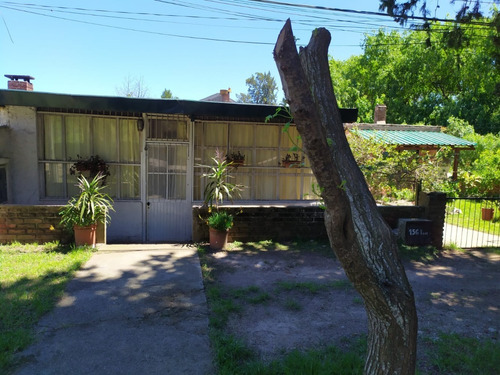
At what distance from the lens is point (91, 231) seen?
6930mm

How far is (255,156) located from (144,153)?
2.57 m

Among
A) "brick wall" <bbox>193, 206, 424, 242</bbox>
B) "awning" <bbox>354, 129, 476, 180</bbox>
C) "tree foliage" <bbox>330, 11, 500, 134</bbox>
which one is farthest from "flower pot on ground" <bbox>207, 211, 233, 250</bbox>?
"tree foliage" <bbox>330, 11, 500, 134</bbox>

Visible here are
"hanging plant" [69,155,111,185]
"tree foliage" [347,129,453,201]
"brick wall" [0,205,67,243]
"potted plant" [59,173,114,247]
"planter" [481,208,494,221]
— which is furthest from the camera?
"planter" [481,208,494,221]

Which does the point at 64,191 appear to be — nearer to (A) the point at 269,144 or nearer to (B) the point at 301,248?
(A) the point at 269,144

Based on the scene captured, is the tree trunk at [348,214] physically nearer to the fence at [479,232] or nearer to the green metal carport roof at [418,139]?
the fence at [479,232]

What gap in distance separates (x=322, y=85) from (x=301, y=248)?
5652 millimetres

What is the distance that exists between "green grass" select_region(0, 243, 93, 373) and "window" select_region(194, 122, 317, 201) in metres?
3.36

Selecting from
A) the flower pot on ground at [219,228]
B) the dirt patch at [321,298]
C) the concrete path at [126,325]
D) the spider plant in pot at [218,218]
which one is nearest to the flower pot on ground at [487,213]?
the dirt patch at [321,298]

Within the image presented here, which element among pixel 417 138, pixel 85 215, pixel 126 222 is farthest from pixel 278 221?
pixel 417 138

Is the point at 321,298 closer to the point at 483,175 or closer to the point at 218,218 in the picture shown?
the point at 218,218

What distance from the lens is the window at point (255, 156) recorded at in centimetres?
880

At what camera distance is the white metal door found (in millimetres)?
8508

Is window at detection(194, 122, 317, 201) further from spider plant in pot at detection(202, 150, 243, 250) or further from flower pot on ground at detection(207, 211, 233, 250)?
flower pot on ground at detection(207, 211, 233, 250)

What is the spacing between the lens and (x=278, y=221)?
26.2 feet
